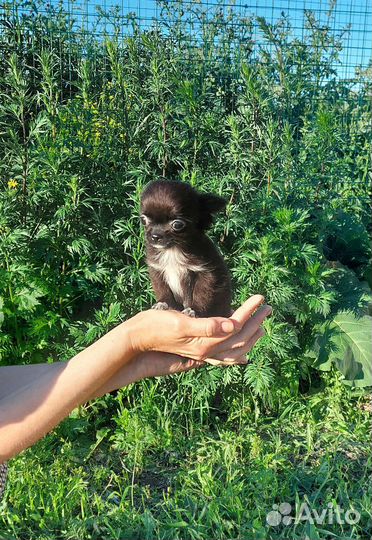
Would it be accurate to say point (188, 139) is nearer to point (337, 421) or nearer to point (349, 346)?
point (349, 346)

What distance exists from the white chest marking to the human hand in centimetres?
17

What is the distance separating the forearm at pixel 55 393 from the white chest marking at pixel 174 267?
233 millimetres

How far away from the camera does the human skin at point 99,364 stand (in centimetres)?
201

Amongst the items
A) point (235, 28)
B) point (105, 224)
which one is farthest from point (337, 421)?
point (235, 28)

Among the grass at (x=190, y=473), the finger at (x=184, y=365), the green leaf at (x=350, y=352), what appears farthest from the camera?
the green leaf at (x=350, y=352)

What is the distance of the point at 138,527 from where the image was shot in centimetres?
335

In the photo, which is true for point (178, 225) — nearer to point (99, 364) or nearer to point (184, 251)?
point (184, 251)

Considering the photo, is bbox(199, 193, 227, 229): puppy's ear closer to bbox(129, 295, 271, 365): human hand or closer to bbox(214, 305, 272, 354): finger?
bbox(129, 295, 271, 365): human hand

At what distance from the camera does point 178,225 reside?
5.95 feet

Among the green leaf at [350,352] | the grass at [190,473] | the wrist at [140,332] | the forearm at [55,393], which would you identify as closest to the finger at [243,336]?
the wrist at [140,332]

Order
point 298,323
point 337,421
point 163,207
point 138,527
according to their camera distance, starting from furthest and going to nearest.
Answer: point 298,323 → point 337,421 → point 138,527 → point 163,207

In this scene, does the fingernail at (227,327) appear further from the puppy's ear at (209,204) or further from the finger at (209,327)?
the puppy's ear at (209,204)

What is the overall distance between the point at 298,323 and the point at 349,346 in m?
0.44

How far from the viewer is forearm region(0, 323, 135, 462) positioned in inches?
82.4
